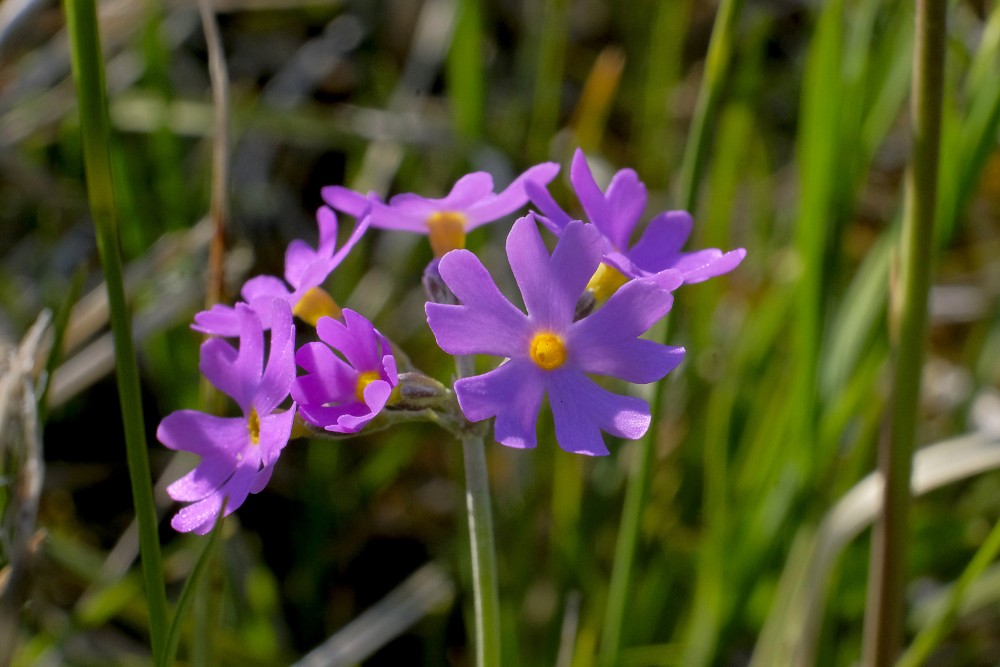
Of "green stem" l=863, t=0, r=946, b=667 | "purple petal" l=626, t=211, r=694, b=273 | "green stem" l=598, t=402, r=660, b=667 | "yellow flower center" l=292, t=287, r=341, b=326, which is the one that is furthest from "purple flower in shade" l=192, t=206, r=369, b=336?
"green stem" l=863, t=0, r=946, b=667

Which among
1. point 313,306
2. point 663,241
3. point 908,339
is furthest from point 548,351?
point 908,339

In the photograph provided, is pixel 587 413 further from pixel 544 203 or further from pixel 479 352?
pixel 544 203

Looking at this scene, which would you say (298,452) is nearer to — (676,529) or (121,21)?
(676,529)

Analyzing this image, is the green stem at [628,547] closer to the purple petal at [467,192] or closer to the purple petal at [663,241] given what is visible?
the purple petal at [663,241]

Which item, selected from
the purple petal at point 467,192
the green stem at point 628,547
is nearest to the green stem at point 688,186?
the green stem at point 628,547

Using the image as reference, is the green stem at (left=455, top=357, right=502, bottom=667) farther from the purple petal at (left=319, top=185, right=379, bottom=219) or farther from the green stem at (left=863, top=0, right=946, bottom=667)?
the green stem at (left=863, top=0, right=946, bottom=667)

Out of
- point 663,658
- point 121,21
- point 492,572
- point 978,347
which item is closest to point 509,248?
point 492,572
